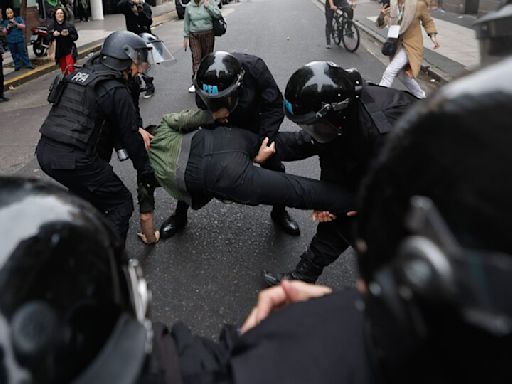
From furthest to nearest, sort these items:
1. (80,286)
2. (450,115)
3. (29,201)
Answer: (29,201) < (80,286) < (450,115)

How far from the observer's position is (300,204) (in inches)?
106

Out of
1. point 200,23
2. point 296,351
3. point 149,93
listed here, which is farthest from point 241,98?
point 149,93

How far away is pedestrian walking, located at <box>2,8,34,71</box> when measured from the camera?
988cm

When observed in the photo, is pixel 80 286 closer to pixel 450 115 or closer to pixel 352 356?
pixel 352 356

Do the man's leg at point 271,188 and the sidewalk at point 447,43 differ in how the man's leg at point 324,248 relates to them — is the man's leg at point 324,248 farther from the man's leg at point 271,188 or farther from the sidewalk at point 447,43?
the sidewalk at point 447,43

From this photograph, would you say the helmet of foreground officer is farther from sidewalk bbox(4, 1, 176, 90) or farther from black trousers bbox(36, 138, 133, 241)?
sidewalk bbox(4, 1, 176, 90)

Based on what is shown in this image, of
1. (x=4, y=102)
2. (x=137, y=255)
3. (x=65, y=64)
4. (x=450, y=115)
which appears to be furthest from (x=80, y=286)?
(x=65, y=64)

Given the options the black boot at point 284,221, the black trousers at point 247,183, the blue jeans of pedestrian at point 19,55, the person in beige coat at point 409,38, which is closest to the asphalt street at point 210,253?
the black boot at point 284,221

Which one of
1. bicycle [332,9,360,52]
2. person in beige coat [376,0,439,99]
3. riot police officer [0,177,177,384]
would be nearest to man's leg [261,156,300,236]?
riot police officer [0,177,177,384]

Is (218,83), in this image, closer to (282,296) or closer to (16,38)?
(282,296)

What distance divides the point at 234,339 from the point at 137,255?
260 cm

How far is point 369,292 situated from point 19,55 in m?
11.1

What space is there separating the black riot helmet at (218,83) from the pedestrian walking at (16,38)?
27.2ft

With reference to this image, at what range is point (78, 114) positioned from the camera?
306 cm
